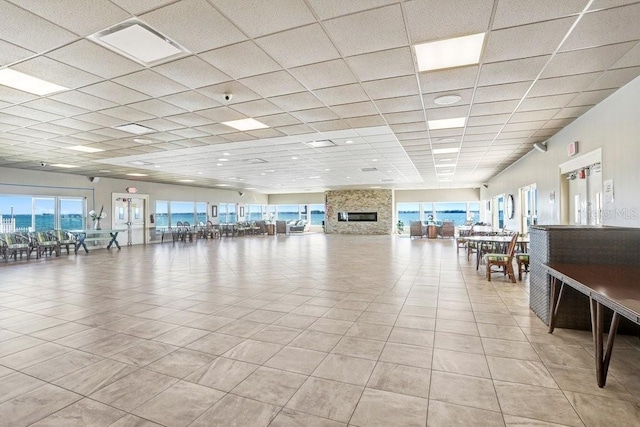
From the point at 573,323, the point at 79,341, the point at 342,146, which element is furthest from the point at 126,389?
the point at 342,146

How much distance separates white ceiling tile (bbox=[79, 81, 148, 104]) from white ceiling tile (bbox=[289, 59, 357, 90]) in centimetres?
221

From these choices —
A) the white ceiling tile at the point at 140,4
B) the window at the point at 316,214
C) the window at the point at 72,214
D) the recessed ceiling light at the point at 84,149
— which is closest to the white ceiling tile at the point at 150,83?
the white ceiling tile at the point at 140,4

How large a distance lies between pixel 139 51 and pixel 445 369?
397cm

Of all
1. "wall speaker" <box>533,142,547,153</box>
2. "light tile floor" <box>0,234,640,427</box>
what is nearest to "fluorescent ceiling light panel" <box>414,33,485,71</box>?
"light tile floor" <box>0,234,640,427</box>

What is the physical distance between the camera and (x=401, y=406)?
2070 millimetres

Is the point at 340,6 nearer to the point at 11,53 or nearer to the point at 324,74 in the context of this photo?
the point at 324,74

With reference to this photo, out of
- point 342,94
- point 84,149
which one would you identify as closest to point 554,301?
point 342,94

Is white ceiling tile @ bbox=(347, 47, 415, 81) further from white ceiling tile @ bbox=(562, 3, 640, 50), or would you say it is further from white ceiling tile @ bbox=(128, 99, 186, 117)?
white ceiling tile @ bbox=(128, 99, 186, 117)

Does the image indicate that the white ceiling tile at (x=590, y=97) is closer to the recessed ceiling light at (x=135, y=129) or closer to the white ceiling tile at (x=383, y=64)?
the white ceiling tile at (x=383, y=64)

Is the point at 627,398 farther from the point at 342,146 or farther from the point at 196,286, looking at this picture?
the point at 342,146

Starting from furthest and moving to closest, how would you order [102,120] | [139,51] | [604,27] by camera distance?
[102,120], [139,51], [604,27]

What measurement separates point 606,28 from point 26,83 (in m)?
6.03

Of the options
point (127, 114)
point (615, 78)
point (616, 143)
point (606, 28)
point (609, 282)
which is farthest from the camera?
point (127, 114)

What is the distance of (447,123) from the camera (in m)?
5.66
